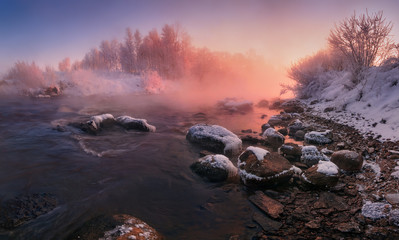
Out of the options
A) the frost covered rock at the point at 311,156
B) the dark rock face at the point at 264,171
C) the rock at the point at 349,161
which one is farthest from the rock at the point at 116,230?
the rock at the point at 349,161

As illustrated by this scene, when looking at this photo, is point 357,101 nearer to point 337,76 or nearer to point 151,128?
point 337,76

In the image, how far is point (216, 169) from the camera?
5398 mm

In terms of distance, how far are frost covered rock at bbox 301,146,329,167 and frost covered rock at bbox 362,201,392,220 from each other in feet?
6.61

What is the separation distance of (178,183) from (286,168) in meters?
2.83

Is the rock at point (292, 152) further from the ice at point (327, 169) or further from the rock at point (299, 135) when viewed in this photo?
the rock at point (299, 135)

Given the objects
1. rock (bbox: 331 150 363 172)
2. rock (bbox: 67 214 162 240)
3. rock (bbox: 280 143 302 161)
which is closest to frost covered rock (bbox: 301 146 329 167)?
rock (bbox: 280 143 302 161)

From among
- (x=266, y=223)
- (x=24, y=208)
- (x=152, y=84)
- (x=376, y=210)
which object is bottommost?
(x=266, y=223)

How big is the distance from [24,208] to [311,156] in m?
7.24

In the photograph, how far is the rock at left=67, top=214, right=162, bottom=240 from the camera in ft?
10.3

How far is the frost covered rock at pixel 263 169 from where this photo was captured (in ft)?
16.3

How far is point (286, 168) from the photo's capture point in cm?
520

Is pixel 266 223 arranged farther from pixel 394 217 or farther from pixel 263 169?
pixel 394 217

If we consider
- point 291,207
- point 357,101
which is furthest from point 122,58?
point 291,207

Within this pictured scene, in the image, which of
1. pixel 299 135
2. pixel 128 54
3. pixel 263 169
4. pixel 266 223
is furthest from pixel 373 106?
pixel 128 54
